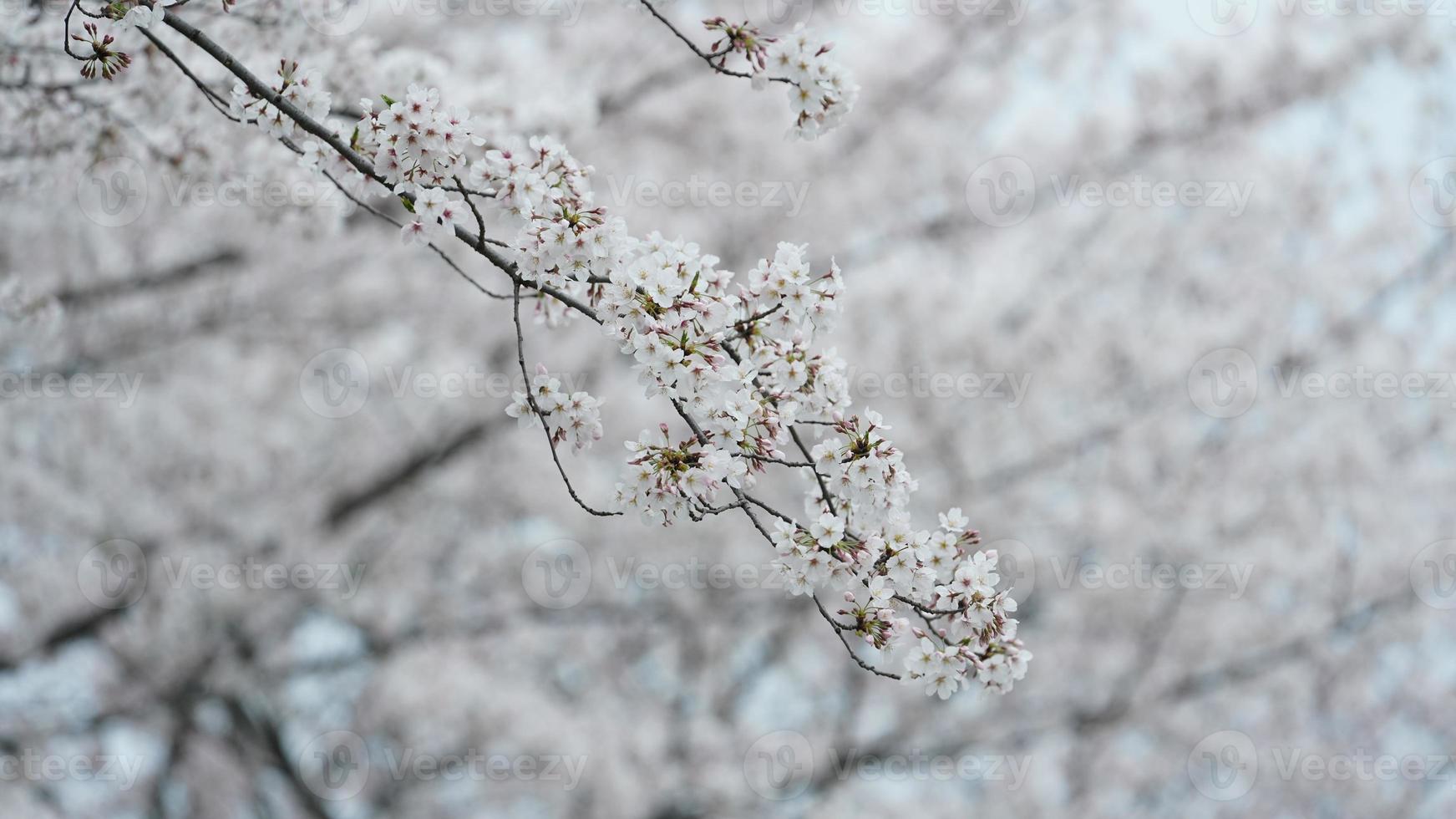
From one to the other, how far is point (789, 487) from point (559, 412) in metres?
4.94

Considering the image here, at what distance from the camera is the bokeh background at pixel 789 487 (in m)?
5.76

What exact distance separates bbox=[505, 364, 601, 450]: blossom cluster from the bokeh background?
8.93 ft

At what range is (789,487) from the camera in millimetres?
6977

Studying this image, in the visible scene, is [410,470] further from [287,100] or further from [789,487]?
[287,100]

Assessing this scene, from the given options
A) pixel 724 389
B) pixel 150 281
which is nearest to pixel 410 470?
pixel 150 281

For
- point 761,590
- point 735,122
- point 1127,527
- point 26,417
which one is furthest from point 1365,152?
point 26,417

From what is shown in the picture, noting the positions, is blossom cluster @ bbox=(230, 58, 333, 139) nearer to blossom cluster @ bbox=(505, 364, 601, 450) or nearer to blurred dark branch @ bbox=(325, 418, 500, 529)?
blossom cluster @ bbox=(505, 364, 601, 450)

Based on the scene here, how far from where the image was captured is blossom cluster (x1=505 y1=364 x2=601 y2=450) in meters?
2.11

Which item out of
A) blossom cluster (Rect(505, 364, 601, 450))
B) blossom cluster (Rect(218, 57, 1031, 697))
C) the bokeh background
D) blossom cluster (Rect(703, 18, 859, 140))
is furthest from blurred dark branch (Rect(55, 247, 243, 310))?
blossom cluster (Rect(703, 18, 859, 140))

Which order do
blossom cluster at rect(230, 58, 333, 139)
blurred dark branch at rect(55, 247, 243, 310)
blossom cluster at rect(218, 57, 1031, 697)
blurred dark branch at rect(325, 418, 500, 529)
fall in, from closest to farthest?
blossom cluster at rect(218, 57, 1031, 697) < blossom cluster at rect(230, 58, 333, 139) < blurred dark branch at rect(55, 247, 243, 310) < blurred dark branch at rect(325, 418, 500, 529)

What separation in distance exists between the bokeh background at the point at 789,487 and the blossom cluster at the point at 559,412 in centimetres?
272

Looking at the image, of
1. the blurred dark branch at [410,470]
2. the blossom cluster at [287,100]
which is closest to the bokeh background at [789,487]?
the blurred dark branch at [410,470]

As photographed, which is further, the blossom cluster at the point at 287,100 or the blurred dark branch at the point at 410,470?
the blurred dark branch at the point at 410,470

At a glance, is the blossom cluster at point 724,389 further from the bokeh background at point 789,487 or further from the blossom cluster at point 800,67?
the bokeh background at point 789,487
